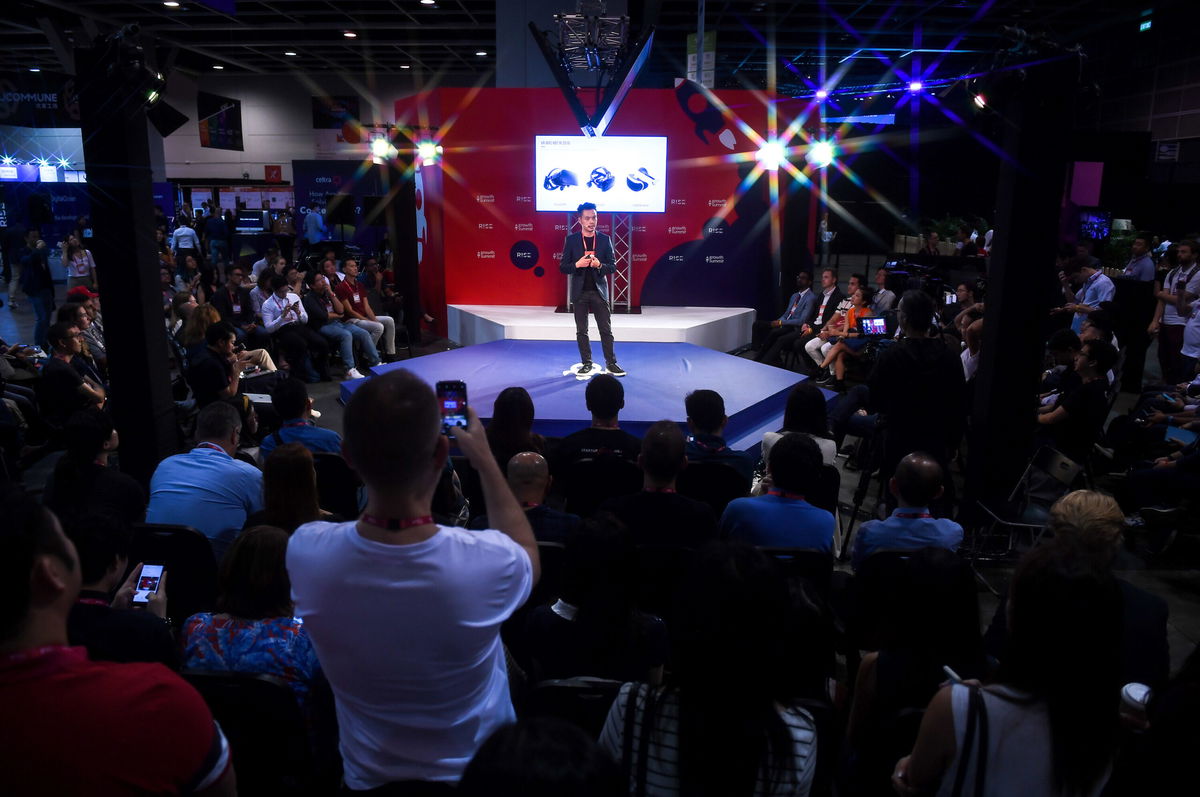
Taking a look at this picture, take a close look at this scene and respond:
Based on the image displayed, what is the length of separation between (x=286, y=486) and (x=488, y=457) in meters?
1.60

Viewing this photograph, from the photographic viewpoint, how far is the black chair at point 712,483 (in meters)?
3.61

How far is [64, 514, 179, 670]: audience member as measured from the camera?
1.98 metres

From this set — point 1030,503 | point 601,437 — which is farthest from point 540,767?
point 1030,503

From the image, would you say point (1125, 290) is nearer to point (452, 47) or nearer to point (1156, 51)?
point (1156, 51)

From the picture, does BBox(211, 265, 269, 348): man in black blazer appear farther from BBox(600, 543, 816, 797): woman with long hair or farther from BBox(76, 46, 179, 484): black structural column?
BBox(600, 543, 816, 797): woman with long hair

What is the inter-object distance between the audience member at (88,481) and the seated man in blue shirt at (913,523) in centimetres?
295

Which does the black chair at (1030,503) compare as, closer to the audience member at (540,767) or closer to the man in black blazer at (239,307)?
the audience member at (540,767)

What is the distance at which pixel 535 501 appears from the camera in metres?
3.04

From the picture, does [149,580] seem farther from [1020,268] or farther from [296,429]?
[1020,268]

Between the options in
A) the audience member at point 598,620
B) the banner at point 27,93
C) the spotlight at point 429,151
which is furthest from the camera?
the banner at point 27,93

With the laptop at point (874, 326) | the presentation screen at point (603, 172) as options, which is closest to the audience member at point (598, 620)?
the laptop at point (874, 326)

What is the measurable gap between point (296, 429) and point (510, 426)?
1.13m

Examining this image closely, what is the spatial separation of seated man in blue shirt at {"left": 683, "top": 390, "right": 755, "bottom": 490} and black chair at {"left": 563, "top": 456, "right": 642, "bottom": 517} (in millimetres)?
350

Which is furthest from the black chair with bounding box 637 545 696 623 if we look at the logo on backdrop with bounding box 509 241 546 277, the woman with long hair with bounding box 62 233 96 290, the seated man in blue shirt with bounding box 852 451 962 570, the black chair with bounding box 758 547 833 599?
the woman with long hair with bounding box 62 233 96 290
